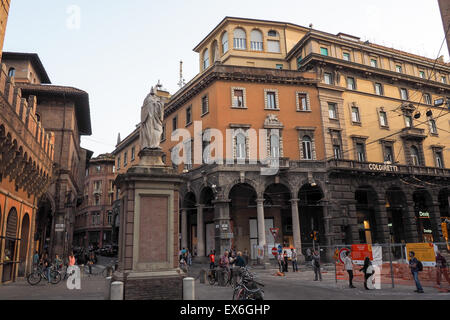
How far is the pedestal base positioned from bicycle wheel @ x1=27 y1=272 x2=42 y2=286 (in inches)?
390

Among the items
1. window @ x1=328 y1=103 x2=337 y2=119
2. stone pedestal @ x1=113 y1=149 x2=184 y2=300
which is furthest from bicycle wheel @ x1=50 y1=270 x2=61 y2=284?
window @ x1=328 y1=103 x2=337 y2=119

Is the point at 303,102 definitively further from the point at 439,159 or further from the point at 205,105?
the point at 439,159

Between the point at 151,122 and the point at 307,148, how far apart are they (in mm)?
22088

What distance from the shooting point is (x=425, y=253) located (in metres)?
14.4

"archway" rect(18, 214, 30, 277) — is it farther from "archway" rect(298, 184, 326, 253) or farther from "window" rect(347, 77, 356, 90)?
"window" rect(347, 77, 356, 90)

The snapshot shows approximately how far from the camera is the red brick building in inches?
2645

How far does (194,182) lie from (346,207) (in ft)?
45.6

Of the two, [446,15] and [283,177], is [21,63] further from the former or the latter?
[446,15]

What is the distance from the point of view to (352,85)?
116 feet

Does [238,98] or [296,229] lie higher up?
[238,98]

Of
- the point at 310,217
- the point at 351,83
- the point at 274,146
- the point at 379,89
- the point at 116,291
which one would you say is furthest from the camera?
the point at 379,89

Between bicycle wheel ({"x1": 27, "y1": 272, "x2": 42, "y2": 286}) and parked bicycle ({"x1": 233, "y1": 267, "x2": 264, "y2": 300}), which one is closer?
parked bicycle ({"x1": 233, "y1": 267, "x2": 264, "y2": 300})

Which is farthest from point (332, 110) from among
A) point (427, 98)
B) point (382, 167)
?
point (427, 98)

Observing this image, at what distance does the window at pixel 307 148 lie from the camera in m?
31.2
